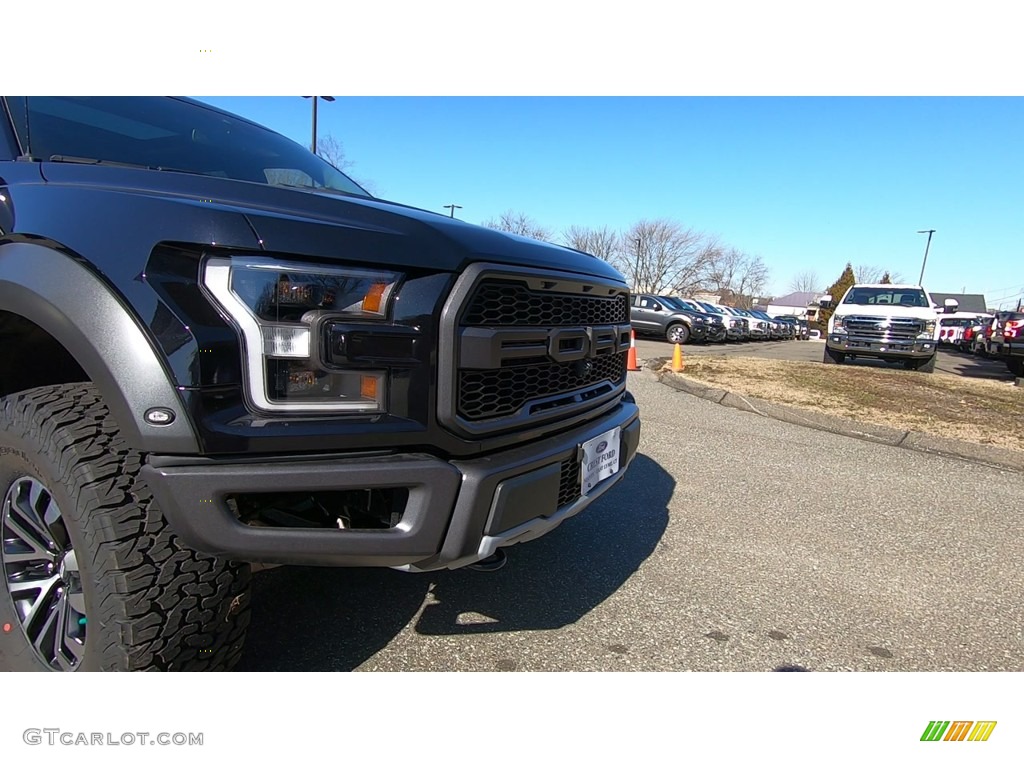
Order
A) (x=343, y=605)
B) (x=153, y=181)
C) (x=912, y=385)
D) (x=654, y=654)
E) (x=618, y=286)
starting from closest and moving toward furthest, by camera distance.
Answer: (x=153, y=181) → (x=654, y=654) → (x=343, y=605) → (x=618, y=286) → (x=912, y=385)

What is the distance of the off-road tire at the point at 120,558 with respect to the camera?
4.48ft

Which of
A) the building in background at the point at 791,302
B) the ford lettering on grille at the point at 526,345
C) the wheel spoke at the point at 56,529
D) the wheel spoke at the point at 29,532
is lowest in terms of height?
the wheel spoke at the point at 29,532

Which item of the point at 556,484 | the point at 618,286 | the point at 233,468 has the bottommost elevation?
the point at 556,484

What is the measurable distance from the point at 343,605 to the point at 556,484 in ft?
3.64

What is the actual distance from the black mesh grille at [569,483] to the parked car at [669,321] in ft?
53.9

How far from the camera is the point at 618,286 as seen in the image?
2.40 m

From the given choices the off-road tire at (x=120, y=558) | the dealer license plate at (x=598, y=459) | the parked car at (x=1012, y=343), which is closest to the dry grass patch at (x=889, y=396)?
the parked car at (x=1012, y=343)

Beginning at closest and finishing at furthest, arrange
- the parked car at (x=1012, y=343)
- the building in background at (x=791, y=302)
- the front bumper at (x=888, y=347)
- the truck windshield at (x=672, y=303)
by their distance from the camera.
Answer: the front bumper at (x=888, y=347)
the parked car at (x=1012, y=343)
the truck windshield at (x=672, y=303)
the building in background at (x=791, y=302)

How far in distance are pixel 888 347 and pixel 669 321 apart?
7.45m

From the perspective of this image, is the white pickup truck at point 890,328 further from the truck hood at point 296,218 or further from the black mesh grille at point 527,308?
the truck hood at point 296,218

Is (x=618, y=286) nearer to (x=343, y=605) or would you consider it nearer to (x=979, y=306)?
(x=343, y=605)

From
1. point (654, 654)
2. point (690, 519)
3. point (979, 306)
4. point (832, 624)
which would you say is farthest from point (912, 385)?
point (979, 306)

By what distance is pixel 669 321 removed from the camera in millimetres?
18078

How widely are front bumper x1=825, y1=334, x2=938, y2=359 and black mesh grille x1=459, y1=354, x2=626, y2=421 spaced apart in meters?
11.4
